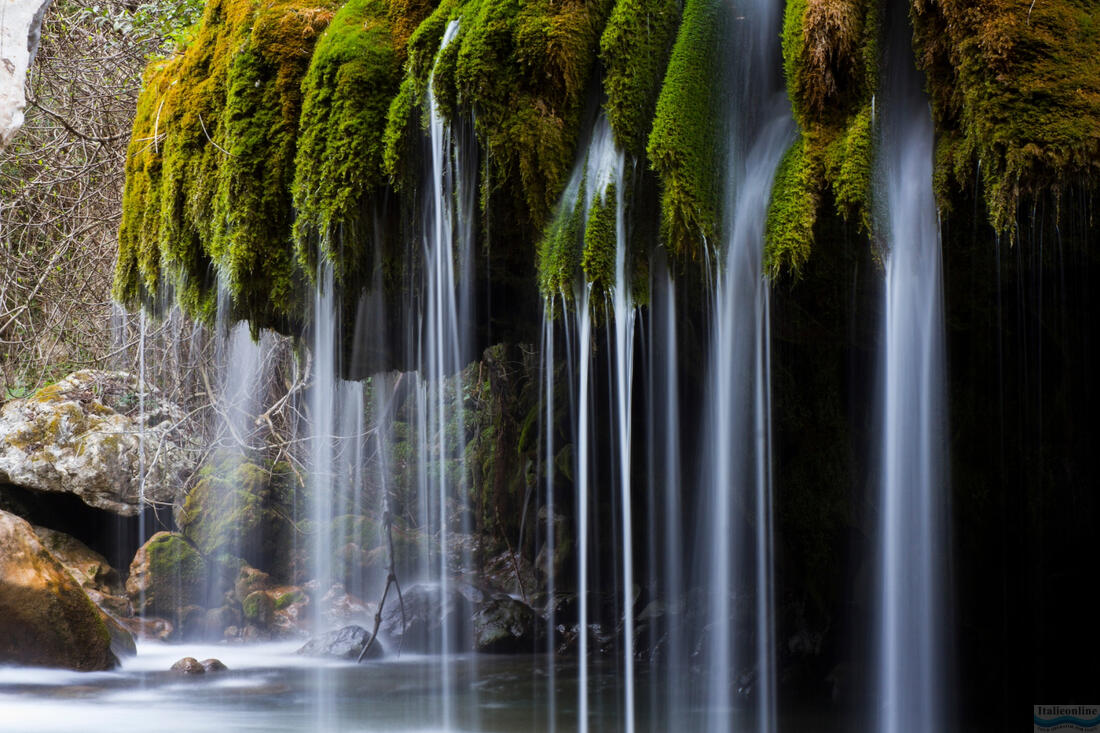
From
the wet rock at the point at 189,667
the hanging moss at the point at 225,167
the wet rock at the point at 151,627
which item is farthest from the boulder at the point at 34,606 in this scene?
the hanging moss at the point at 225,167

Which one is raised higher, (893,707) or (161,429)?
(161,429)

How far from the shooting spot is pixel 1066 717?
4.70 meters

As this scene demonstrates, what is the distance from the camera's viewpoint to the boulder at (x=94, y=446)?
33.1ft

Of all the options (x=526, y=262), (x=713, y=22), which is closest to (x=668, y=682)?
(x=526, y=262)

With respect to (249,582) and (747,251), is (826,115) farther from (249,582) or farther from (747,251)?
(249,582)

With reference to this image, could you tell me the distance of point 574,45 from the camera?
3.55 m

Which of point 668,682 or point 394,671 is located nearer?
point 668,682

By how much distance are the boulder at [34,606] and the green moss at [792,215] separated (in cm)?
598

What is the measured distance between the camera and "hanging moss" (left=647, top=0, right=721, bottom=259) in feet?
11.2

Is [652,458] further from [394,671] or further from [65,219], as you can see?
[65,219]

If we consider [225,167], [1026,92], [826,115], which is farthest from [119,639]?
[1026,92]

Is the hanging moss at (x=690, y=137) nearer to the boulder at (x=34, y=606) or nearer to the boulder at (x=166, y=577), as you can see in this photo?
the boulder at (x=34, y=606)

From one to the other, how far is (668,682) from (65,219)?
853 cm

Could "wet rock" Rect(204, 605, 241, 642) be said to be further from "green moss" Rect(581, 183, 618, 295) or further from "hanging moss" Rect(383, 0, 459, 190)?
"green moss" Rect(581, 183, 618, 295)
